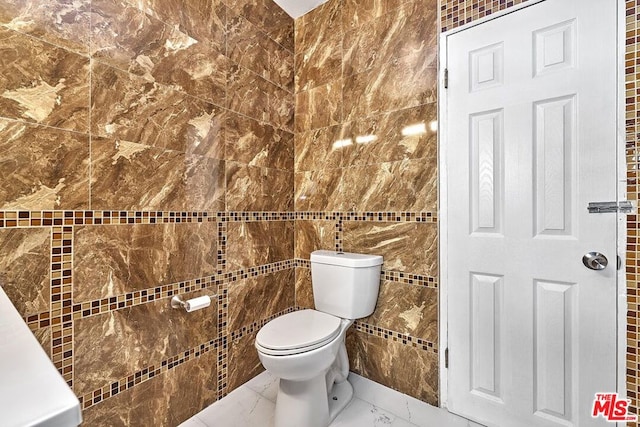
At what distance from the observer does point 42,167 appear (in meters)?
1.08

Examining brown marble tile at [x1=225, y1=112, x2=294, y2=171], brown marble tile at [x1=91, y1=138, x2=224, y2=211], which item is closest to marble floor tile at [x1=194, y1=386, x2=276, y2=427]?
brown marble tile at [x1=91, y1=138, x2=224, y2=211]

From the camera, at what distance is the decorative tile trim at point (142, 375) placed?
1.18 m

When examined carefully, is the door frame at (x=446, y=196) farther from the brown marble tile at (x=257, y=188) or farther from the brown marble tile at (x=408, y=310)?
the brown marble tile at (x=257, y=188)

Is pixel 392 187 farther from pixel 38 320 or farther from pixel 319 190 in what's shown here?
pixel 38 320

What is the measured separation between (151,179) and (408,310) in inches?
58.0

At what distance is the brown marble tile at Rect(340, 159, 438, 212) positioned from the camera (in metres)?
1.61

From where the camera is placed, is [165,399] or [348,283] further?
[348,283]

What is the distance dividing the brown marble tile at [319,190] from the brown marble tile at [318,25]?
906 millimetres

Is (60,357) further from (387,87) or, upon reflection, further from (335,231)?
(387,87)

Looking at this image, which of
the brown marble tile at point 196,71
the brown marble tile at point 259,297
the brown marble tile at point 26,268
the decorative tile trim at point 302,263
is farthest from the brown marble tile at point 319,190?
the brown marble tile at point 26,268

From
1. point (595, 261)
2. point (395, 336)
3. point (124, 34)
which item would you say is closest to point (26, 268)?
point (124, 34)

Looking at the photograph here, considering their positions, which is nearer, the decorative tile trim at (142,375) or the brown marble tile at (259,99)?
the decorative tile trim at (142,375)

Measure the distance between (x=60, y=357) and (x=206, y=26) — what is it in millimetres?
1633

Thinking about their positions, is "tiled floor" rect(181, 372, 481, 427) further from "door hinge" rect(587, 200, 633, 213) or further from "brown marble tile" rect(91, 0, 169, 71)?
"brown marble tile" rect(91, 0, 169, 71)
